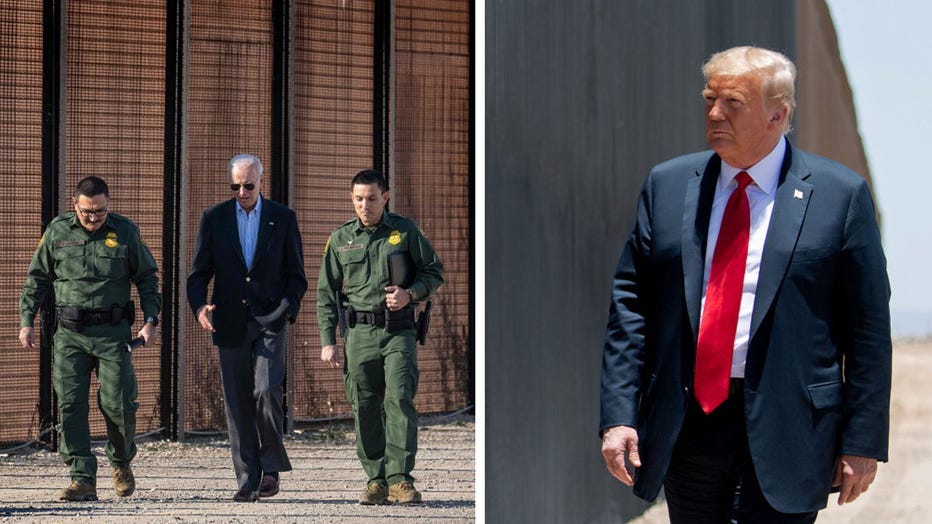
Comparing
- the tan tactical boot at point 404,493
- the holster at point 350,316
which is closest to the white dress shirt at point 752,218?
the holster at point 350,316

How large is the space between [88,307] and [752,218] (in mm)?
3975

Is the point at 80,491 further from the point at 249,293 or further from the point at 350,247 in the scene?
the point at 350,247

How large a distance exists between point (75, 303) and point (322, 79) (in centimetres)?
220

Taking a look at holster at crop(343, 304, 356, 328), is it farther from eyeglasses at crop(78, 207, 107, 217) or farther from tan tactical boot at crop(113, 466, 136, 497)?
tan tactical boot at crop(113, 466, 136, 497)

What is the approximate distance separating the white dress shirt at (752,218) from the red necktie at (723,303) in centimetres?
1

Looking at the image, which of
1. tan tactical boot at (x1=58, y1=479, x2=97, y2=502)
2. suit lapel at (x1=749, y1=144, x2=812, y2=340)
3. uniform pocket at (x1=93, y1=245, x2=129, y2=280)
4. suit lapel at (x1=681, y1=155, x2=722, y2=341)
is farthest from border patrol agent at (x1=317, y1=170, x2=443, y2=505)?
suit lapel at (x1=749, y1=144, x2=812, y2=340)

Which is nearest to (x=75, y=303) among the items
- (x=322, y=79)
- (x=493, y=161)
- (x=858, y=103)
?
(x=322, y=79)

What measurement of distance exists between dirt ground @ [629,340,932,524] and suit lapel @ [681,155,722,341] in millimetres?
1792

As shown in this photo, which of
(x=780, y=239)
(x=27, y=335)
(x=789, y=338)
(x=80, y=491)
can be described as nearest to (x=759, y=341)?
(x=789, y=338)

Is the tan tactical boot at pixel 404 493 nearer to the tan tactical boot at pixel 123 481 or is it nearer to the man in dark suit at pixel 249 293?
the man in dark suit at pixel 249 293

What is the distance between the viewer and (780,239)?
2.78 meters

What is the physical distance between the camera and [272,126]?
7.66 metres

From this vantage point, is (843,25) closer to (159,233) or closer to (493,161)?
(493,161)

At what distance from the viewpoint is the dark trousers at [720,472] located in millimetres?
2750
